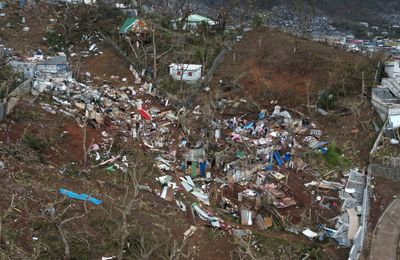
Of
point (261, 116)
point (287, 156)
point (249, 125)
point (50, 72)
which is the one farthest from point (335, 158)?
point (50, 72)

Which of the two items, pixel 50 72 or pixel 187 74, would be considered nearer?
pixel 50 72

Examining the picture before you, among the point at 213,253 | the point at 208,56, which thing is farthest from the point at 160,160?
the point at 208,56

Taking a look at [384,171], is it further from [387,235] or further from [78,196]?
[78,196]

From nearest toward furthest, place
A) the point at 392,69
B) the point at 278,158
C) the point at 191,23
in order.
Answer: the point at 278,158
the point at 392,69
the point at 191,23

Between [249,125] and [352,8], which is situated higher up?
[249,125]

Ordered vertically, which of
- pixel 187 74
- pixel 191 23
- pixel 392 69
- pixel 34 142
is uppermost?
pixel 392 69

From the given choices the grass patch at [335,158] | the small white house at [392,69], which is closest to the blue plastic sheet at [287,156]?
the grass patch at [335,158]

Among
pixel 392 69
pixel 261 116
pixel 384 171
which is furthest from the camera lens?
pixel 392 69

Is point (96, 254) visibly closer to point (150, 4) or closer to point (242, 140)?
point (242, 140)

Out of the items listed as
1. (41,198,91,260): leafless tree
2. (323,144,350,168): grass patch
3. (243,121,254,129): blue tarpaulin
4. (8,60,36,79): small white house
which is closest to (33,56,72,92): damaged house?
(8,60,36,79): small white house
